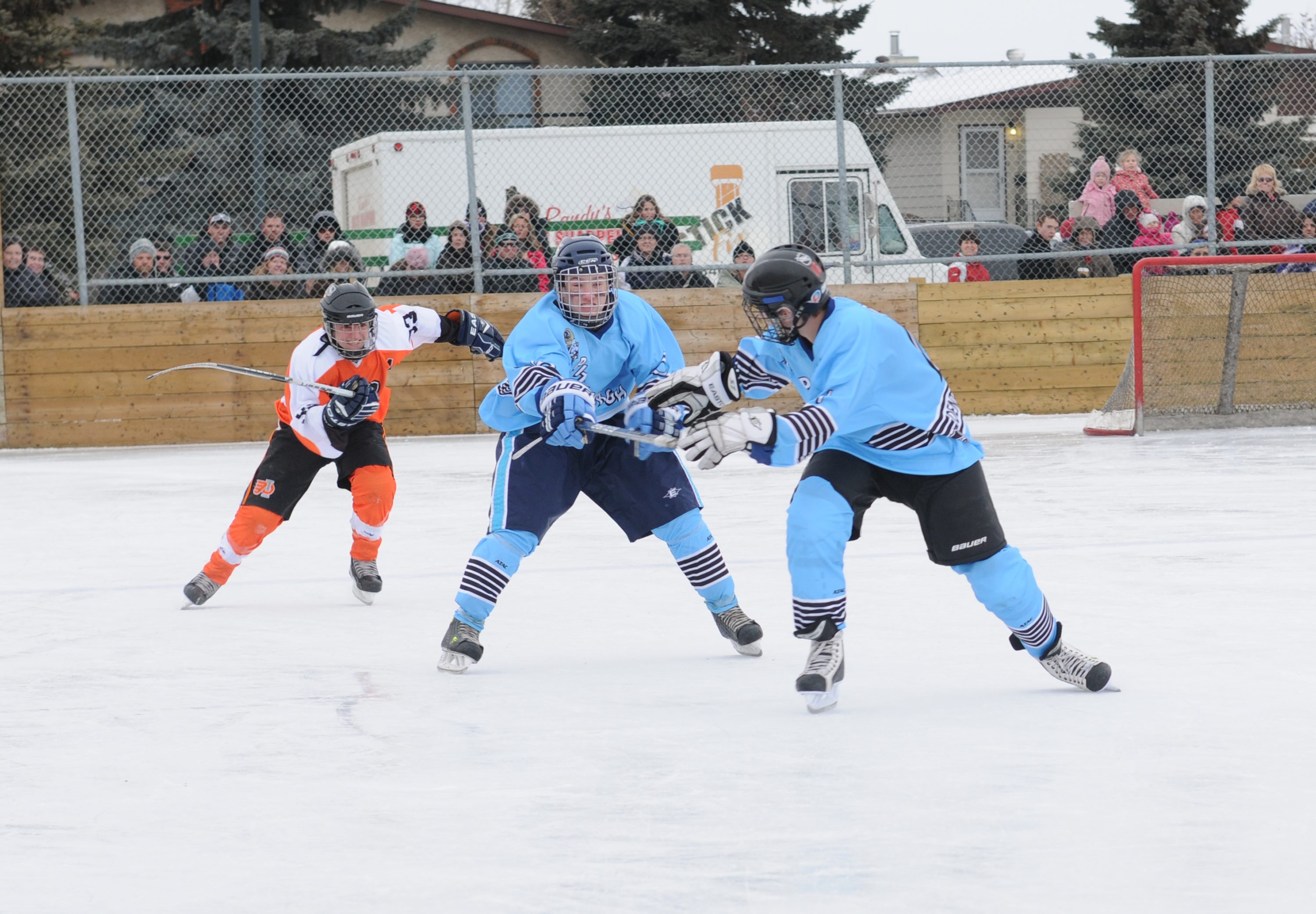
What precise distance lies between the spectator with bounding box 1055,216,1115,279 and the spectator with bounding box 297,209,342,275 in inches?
209

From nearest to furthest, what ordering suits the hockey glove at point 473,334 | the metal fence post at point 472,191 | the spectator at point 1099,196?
the hockey glove at point 473,334 → the metal fence post at point 472,191 → the spectator at point 1099,196

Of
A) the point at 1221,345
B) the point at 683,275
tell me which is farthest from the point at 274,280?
the point at 1221,345

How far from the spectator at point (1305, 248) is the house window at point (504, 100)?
18.3 ft

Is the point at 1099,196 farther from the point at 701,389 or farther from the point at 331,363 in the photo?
the point at 701,389

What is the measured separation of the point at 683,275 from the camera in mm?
12555

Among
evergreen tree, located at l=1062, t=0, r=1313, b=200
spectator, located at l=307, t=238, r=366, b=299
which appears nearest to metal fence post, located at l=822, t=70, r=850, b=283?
evergreen tree, located at l=1062, t=0, r=1313, b=200

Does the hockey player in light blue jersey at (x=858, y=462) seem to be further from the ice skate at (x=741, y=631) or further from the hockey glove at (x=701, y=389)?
the ice skate at (x=741, y=631)

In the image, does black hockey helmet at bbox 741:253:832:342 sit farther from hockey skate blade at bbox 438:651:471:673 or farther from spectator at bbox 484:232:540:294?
spectator at bbox 484:232:540:294

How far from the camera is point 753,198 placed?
570 inches

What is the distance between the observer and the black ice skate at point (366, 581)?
578 cm

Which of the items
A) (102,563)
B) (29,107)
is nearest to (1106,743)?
(102,563)

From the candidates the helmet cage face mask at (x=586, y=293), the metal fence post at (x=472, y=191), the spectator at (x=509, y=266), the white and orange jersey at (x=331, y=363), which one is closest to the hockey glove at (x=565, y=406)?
the helmet cage face mask at (x=586, y=293)

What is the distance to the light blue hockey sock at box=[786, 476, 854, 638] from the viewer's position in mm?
3918

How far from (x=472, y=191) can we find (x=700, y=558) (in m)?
7.45
